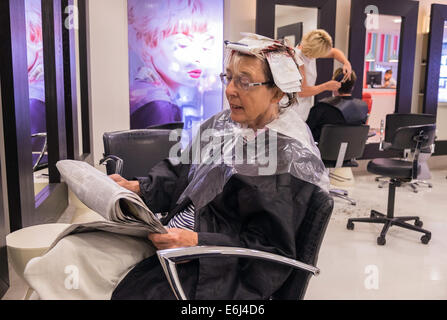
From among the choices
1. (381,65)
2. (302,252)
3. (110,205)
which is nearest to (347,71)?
(381,65)

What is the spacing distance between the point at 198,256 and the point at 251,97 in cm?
64

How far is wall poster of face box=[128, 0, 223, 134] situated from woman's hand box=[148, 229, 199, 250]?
3.38 metres

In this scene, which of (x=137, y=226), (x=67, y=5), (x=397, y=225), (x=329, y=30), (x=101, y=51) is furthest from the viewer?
(x=329, y=30)

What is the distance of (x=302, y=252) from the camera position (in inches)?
49.6

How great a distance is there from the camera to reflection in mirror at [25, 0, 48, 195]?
252cm

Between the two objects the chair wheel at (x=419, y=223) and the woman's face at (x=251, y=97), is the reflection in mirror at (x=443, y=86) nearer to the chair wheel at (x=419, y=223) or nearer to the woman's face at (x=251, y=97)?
the chair wheel at (x=419, y=223)

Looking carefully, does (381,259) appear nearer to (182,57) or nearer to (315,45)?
(315,45)

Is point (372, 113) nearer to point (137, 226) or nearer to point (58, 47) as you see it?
point (58, 47)

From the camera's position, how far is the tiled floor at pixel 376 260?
2.36 meters

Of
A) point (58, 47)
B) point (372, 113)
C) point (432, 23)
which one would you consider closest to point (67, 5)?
point (58, 47)

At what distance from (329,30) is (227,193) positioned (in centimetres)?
436

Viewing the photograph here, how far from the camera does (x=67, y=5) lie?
3.15m

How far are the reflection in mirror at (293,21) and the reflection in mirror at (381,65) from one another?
860 mm
